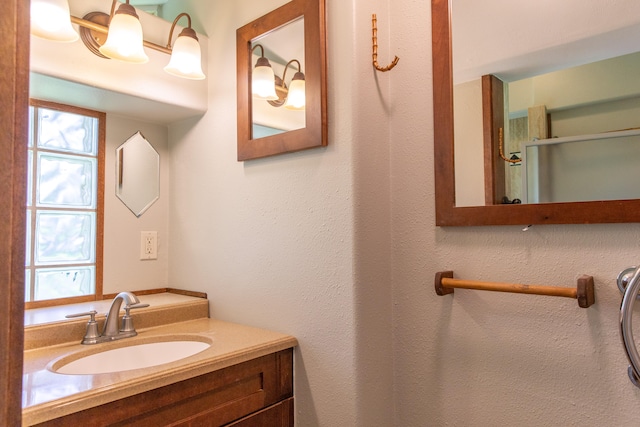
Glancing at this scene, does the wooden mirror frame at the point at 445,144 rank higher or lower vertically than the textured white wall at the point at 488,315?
higher

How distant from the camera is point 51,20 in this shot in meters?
1.21

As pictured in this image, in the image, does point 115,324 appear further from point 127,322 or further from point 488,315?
point 488,315

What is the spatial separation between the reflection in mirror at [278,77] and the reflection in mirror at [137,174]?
0.67m

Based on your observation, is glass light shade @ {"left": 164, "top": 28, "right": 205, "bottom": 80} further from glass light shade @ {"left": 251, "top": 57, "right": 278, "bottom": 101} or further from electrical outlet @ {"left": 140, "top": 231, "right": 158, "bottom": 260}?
electrical outlet @ {"left": 140, "top": 231, "right": 158, "bottom": 260}

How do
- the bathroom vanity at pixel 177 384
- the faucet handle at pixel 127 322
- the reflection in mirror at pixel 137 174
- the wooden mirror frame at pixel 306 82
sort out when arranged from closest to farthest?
the bathroom vanity at pixel 177 384 → the wooden mirror frame at pixel 306 82 → the faucet handle at pixel 127 322 → the reflection in mirror at pixel 137 174

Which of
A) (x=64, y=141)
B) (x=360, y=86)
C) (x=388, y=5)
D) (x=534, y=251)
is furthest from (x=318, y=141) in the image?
(x=64, y=141)

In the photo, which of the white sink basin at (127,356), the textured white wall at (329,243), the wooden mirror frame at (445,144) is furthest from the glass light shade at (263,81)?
the white sink basin at (127,356)

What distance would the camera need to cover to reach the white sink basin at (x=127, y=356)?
4.03 feet

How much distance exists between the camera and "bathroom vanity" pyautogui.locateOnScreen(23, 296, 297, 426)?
0.94m

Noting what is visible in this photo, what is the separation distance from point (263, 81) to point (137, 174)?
79 cm

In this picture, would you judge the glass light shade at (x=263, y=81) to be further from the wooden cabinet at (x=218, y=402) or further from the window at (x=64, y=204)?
the wooden cabinet at (x=218, y=402)

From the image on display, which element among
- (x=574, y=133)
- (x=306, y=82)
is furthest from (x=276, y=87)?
(x=574, y=133)

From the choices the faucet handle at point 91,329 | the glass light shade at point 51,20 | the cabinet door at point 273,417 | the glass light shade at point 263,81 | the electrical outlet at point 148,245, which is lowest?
the cabinet door at point 273,417

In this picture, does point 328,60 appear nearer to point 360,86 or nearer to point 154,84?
point 360,86
